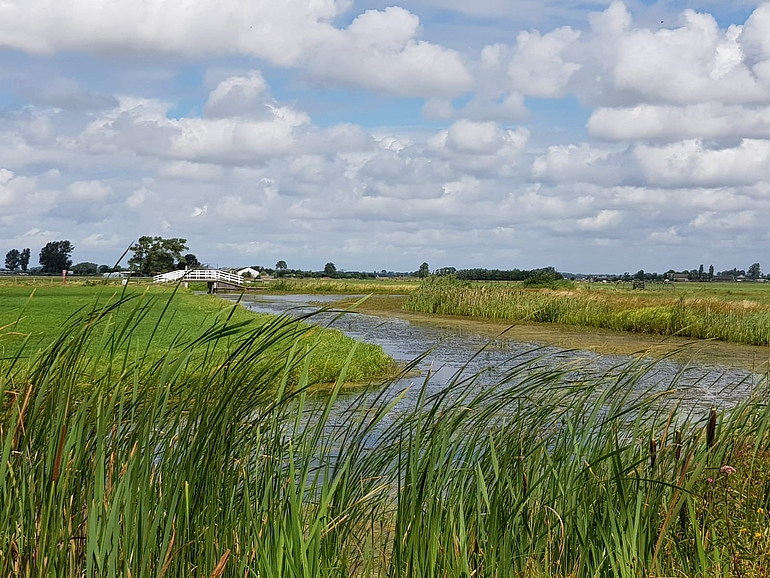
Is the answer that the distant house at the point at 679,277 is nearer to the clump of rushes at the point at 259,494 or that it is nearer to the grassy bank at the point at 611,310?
the grassy bank at the point at 611,310

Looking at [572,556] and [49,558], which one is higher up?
[49,558]

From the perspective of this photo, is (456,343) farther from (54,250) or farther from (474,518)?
(54,250)

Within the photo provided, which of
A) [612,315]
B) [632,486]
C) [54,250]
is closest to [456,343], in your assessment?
[612,315]

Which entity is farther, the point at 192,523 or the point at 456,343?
the point at 456,343

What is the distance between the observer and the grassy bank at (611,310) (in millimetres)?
22688

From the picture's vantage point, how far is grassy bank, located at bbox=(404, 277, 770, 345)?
74.4 feet

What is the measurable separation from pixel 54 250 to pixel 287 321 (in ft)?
307

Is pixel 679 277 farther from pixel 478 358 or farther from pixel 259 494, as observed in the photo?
pixel 259 494

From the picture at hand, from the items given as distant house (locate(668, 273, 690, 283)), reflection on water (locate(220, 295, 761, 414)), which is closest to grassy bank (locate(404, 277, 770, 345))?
reflection on water (locate(220, 295, 761, 414))

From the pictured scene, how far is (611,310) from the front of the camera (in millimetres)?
27156

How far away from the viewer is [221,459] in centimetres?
258

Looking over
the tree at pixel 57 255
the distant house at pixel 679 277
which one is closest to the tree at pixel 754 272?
the distant house at pixel 679 277

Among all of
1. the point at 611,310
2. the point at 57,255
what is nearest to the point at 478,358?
the point at 611,310

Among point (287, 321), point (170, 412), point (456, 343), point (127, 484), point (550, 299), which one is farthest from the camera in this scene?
point (550, 299)
